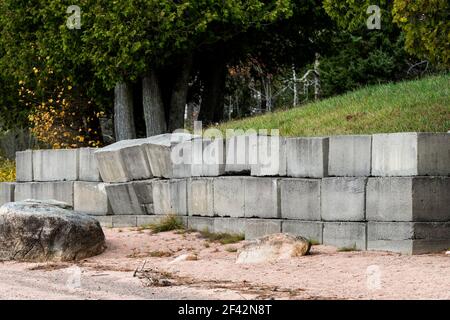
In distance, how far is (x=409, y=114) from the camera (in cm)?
1933

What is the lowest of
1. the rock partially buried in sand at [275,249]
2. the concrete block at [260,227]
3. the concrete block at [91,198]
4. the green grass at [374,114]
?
the rock partially buried in sand at [275,249]

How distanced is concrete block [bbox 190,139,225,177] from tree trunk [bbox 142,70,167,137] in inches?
360

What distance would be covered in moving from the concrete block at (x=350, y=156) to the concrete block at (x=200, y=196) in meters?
3.09

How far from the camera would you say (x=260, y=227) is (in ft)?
60.3

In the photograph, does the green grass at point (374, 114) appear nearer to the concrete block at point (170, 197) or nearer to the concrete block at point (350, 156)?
the concrete block at point (350, 156)

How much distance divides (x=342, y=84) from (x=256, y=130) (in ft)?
55.0

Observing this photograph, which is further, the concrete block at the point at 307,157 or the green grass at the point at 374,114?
the green grass at the point at 374,114

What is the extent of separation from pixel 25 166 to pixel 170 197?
4.97 meters

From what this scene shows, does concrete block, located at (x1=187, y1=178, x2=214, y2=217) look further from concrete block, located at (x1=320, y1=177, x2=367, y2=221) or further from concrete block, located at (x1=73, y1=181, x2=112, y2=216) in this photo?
concrete block, located at (x1=320, y1=177, x2=367, y2=221)

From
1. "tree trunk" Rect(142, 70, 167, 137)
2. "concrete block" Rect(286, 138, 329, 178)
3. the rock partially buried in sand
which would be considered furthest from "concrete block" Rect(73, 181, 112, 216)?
the rock partially buried in sand

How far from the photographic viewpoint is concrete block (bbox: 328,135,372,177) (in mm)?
16688

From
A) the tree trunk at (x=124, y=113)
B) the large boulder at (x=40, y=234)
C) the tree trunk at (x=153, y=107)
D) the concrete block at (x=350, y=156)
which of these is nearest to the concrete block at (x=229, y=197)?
the concrete block at (x=350, y=156)

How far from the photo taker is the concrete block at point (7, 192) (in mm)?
25219

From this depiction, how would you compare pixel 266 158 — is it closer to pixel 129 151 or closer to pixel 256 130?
pixel 256 130
